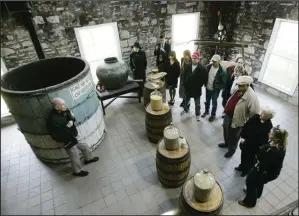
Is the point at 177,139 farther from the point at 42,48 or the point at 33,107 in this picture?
the point at 42,48

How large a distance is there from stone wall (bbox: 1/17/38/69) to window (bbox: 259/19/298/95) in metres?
6.58

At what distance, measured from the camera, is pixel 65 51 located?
17.6 feet

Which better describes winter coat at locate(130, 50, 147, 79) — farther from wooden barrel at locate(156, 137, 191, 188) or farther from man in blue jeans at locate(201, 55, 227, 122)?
wooden barrel at locate(156, 137, 191, 188)

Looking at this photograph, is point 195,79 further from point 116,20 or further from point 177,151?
point 116,20

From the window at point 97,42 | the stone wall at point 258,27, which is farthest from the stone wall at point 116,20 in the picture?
the stone wall at point 258,27

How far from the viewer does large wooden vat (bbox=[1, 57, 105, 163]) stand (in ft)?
10.2

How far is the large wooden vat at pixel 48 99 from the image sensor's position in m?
3.10

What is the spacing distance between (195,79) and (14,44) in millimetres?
4511

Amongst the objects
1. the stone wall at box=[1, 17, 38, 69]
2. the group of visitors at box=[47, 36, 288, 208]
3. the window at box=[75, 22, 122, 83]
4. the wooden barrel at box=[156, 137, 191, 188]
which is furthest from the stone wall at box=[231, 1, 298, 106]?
the stone wall at box=[1, 17, 38, 69]

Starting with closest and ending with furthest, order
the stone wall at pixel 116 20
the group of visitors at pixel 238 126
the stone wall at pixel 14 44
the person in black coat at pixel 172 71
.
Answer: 1. the group of visitors at pixel 238 126
2. the stone wall at pixel 14 44
3. the person in black coat at pixel 172 71
4. the stone wall at pixel 116 20

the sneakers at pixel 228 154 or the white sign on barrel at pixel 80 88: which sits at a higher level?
the white sign on barrel at pixel 80 88

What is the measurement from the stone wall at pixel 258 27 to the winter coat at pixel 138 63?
342 centimetres

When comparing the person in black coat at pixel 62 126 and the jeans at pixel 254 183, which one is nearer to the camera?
the jeans at pixel 254 183

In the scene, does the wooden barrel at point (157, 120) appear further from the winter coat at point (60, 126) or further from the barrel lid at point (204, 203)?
the barrel lid at point (204, 203)
